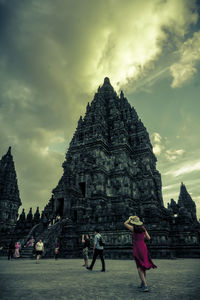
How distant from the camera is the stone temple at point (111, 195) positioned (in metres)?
18.1

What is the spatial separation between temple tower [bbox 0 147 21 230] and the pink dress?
55.1 meters

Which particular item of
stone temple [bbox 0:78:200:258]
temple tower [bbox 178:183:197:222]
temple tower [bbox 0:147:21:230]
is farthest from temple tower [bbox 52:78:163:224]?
temple tower [bbox 0:147:21:230]

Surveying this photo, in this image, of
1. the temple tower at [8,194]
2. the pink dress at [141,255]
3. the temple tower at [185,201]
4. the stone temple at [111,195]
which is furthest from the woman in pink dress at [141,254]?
the temple tower at [8,194]

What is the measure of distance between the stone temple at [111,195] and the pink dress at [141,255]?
44.1 ft

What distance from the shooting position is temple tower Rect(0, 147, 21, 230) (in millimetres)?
52969

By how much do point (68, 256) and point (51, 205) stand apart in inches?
407

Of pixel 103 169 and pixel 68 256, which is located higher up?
pixel 103 169

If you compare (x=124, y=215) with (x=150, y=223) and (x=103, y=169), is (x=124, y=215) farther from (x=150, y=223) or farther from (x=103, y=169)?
(x=103, y=169)

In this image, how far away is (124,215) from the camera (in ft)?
62.0

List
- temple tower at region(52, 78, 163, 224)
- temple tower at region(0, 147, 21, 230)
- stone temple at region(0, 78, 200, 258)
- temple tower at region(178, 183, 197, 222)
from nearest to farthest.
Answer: stone temple at region(0, 78, 200, 258) < temple tower at region(52, 78, 163, 224) < temple tower at region(178, 183, 197, 222) < temple tower at region(0, 147, 21, 230)

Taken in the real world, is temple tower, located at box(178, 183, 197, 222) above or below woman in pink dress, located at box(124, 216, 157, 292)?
above

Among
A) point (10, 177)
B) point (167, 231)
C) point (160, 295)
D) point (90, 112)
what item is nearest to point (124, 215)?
point (167, 231)

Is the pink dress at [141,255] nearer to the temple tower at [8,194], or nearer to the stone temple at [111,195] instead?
the stone temple at [111,195]

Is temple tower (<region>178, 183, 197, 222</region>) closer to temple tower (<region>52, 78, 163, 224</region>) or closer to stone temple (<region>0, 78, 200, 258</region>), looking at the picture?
stone temple (<region>0, 78, 200, 258</region>)
